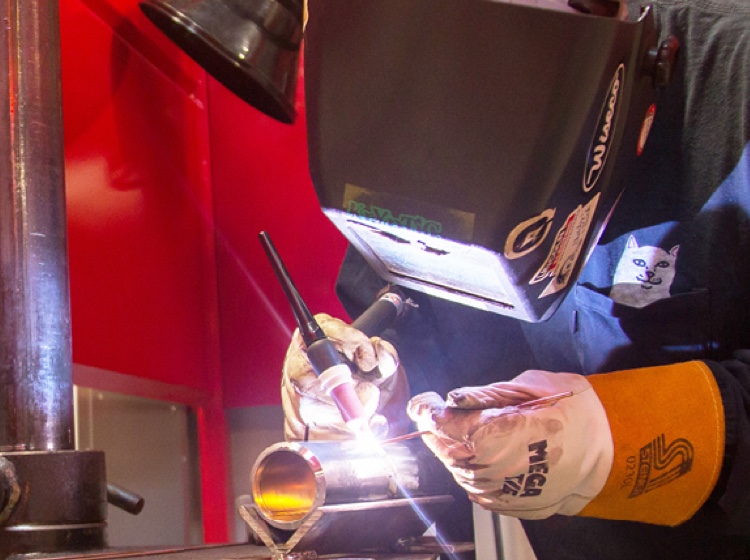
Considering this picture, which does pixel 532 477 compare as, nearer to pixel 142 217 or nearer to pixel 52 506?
pixel 52 506

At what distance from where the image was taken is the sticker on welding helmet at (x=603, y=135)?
2.59 ft

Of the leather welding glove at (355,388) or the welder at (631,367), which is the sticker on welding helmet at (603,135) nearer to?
the welder at (631,367)

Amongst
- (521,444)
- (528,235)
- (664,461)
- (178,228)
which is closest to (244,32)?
(178,228)

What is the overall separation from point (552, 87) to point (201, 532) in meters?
1.20

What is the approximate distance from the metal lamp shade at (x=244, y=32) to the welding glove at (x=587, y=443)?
1.89 feet

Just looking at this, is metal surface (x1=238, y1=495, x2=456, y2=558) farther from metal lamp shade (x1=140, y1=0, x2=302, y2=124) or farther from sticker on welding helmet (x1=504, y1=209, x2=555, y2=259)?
metal lamp shade (x1=140, y1=0, x2=302, y2=124)

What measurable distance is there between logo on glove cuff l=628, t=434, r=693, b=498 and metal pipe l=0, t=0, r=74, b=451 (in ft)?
2.24

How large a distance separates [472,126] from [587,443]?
0.38 m

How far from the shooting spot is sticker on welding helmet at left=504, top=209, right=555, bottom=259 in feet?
2.46

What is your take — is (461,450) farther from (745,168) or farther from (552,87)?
(745,168)

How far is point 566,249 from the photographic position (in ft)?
2.79

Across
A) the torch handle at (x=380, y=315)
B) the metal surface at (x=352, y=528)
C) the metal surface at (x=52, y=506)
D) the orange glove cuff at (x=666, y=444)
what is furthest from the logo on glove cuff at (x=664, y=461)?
the metal surface at (x=52, y=506)

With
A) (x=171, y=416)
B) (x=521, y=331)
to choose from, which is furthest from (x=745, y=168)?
(x=171, y=416)

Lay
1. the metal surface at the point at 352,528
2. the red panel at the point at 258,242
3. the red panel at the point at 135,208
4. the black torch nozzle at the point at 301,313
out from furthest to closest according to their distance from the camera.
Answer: the red panel at the point at 258,242 < the red panel at the point at 135,208 < the black torch nozzle at the point at 301,313 < the metal surface at the point at 352,528
